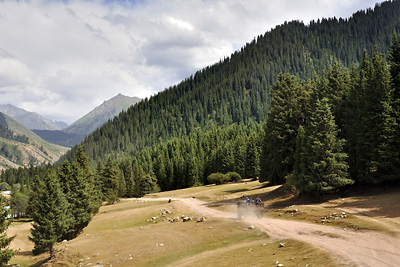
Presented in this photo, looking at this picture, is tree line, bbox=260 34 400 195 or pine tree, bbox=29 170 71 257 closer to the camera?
tree line, bbox=260 34 400 195

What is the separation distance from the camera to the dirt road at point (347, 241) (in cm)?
1405

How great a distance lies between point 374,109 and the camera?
113 feet

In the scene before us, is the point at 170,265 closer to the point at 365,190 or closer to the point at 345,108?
the point at 365,190

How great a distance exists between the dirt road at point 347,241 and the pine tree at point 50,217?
28653 mm

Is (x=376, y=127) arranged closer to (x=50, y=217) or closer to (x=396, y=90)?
(x=396, y=90)

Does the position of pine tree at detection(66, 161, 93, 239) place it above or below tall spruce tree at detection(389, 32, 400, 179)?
below

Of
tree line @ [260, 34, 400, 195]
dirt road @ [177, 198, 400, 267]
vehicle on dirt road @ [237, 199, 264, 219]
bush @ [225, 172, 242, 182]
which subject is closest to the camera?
dirt road @ [177, 198, 400, 267]

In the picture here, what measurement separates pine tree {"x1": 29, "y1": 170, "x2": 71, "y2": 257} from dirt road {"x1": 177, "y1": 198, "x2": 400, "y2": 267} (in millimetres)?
28653

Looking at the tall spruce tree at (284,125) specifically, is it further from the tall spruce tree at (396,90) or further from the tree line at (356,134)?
the tall spruce tree at (396,90)

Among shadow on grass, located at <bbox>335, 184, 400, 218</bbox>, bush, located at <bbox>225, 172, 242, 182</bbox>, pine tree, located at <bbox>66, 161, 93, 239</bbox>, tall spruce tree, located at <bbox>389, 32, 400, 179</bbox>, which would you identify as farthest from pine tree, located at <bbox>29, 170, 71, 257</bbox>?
bush, located at <bbox>225, 172, 242, 182</bbox>

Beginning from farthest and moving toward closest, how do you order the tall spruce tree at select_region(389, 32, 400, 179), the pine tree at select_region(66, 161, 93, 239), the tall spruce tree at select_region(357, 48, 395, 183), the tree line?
the pine tree at select_region(66, 161, 93, 239)
the tree line
the tall spruce tree at select_region(357, 48, 395, 183)
the tall spruce tree at select_region(389, 32, 400, 179)

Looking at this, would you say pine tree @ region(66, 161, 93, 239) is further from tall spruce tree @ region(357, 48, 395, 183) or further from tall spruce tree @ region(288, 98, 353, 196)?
tall spruce tree @ region(357, 48, 395, 183)

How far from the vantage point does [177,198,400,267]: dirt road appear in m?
14.0

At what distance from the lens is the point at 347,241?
17656 mm
